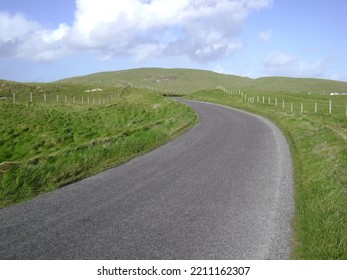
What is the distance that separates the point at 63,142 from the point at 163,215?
14.1 m

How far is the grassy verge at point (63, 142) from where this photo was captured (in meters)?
9.41

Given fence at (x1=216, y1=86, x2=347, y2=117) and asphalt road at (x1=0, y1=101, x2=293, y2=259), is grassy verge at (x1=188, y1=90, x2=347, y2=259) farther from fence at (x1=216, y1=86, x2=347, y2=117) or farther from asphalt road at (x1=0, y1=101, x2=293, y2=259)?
fence at (x1=216, y1=86, x2=347, y2=117)

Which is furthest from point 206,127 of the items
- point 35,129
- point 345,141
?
point 35,129

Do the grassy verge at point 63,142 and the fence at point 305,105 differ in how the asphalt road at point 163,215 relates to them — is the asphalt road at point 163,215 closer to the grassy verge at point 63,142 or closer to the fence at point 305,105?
the grassy verge at point 63,142

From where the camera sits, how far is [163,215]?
7348 mm

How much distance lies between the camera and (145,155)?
45.7 feet

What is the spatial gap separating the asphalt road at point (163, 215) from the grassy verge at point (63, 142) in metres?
0.71

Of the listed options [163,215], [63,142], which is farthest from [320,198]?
[63,142]

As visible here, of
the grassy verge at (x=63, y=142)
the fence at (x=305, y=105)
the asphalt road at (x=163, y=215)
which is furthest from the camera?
the fence at (x=305, y=105)

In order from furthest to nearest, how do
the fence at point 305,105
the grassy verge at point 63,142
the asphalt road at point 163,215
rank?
the fence at point 305,105
the grassy verge at point 63,142
the asphalt road at point 163,215

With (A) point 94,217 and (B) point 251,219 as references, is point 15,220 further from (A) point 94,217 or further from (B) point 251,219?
(B) point 251,219

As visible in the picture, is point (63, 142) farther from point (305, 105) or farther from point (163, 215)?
point (305, 105)

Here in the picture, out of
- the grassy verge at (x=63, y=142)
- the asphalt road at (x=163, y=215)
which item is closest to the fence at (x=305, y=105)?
the grassy verge at (x=63, y=142)

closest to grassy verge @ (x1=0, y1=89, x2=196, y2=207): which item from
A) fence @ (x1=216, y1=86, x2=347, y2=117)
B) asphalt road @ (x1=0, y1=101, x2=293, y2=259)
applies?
asphalt road @ (x1=0, y1=101, x2=293, y2=259)
